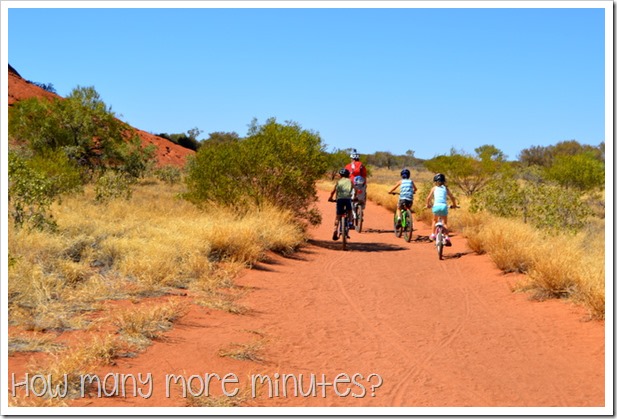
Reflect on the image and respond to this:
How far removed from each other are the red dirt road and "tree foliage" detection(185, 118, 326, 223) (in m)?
4.91

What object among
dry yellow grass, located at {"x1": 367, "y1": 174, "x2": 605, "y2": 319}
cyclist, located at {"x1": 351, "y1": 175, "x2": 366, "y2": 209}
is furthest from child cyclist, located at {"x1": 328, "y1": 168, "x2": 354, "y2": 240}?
dry yellow grass, located at {"x1": 367, "y1": 174, "x2": 605, "y2": 319}

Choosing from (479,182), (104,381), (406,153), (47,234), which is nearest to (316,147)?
(47,234)

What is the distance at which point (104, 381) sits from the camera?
17.2 feet

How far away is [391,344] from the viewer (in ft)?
22.9

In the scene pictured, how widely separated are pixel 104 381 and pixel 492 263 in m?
8.75

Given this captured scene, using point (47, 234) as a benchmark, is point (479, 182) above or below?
above

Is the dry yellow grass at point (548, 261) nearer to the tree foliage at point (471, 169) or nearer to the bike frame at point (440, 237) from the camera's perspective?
the bike frame at point (440, 237)

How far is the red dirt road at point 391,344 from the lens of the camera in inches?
217

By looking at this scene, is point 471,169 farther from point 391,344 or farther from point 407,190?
point 391,344

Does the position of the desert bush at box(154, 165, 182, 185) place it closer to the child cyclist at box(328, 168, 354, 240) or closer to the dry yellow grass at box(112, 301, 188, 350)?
the child cyclist at box(328, 168, 354, 240)

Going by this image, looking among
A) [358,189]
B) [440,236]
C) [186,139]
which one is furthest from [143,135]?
[440,236]

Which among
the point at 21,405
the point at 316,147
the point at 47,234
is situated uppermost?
the point at 316,147

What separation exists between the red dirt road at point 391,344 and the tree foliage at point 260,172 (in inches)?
193

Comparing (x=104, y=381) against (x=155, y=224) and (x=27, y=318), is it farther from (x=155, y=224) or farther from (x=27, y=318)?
(x=155, y=224)
